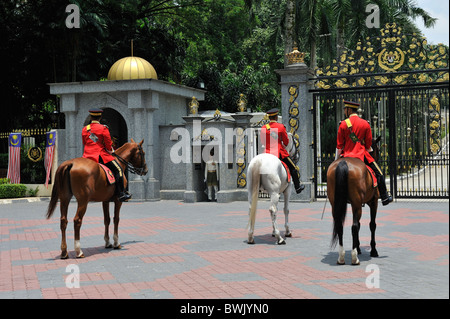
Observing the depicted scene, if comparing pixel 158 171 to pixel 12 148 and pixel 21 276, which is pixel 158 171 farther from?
pixel 21 276

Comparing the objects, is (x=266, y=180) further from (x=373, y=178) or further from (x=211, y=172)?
(x=211, y=172)

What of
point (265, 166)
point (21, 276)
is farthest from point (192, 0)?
point (21, 276)

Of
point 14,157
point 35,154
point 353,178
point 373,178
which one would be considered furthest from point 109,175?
point 14,157

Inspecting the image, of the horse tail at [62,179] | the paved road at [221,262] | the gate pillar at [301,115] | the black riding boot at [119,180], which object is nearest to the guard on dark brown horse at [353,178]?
the paved road at [221,262]

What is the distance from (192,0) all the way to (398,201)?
21.6 m

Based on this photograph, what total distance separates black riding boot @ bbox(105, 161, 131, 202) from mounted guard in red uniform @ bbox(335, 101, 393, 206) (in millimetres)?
4002

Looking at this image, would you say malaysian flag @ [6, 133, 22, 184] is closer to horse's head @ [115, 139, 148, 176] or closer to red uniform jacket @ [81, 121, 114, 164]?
horse's head @ [115, 139, 148, 176]

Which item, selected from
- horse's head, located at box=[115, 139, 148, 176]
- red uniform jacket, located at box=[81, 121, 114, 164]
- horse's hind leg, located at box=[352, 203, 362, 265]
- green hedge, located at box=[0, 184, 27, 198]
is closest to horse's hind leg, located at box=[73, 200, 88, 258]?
red uniform jacket, located at box=[81, 121, 114, 164]

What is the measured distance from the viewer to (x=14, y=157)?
22.3 m

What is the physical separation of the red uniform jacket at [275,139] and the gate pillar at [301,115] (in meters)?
6.97

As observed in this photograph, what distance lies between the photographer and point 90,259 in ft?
28.3

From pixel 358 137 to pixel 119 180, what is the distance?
4.39 meters

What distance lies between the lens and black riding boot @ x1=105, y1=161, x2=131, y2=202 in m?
9.59

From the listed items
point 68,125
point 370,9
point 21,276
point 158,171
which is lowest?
point 21,276
